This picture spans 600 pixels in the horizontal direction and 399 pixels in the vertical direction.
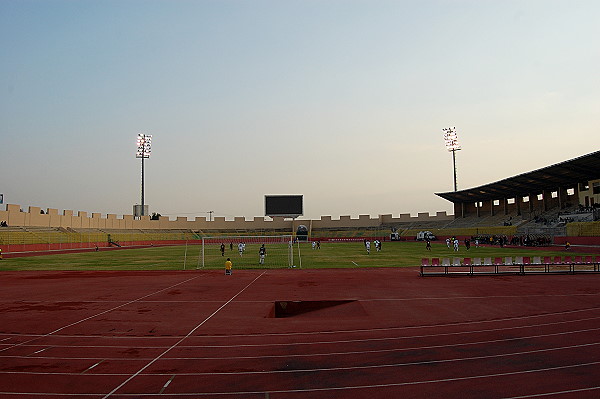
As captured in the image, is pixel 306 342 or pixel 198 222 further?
pixel 198 222

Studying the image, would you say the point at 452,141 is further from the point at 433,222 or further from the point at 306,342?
the point at 306,342

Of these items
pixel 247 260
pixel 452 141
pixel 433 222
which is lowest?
pixel 247 260

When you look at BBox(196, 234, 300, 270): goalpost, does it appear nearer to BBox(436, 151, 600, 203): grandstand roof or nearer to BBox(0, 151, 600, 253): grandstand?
BBox(0, 151, 600, 253): grandstand

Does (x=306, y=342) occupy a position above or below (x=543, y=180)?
below

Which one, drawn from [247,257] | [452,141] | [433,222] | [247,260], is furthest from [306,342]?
[433,222]

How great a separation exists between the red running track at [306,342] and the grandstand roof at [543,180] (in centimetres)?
4276

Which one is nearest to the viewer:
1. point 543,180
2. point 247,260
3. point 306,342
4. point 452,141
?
point 306,342

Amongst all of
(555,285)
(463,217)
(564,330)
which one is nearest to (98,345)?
(564,330)

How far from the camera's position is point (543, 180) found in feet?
225

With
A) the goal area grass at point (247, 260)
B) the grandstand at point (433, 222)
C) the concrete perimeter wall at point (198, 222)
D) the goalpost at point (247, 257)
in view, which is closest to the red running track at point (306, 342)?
the goal area grass at point (247, 260)

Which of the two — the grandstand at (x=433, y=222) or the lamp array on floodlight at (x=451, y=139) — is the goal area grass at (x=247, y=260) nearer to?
the grandstand at (x=433, y=222)

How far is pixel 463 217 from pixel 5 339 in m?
100

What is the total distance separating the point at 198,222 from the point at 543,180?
286 feet

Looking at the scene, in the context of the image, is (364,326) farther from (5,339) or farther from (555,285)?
(555,285)
